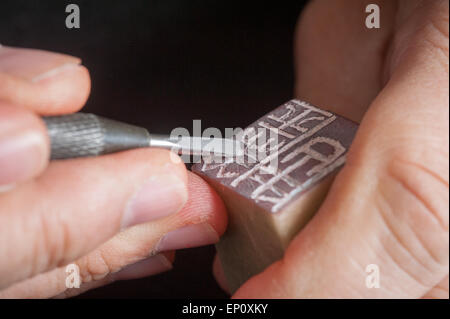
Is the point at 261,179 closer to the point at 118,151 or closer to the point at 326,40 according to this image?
the point at 118,151

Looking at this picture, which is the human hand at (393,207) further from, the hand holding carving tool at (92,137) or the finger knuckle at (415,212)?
the hand holding carving tool at (92,137)

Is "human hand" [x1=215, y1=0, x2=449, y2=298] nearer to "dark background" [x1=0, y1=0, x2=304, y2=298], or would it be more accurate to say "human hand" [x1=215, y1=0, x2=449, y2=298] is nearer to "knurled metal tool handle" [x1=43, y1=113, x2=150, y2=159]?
"knurled metal tool handle" [x1=43, y1=113, x2=150, y2=159]

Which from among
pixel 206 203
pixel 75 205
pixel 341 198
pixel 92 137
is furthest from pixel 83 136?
pixel 341 198

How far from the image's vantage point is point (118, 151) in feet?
2.95

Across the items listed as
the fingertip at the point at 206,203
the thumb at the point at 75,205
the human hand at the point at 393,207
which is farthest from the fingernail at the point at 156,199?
the human hand at the point at 393,207

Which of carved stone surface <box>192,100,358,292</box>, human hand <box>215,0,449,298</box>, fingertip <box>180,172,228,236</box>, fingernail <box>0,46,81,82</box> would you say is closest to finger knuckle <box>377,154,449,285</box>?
human hand <box>215,0,449,298</box>

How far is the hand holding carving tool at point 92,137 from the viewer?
83 cm

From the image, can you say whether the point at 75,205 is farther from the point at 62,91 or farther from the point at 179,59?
the point at 179,59

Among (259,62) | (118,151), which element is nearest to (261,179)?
(118,151)

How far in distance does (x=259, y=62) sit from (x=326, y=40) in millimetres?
301

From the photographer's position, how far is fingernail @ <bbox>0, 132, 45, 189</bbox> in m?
0.72

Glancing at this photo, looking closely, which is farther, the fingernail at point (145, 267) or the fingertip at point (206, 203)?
the fingernail at point (145, 267)

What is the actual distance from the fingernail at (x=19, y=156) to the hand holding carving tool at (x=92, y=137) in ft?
0.28

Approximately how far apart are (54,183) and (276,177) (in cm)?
41
